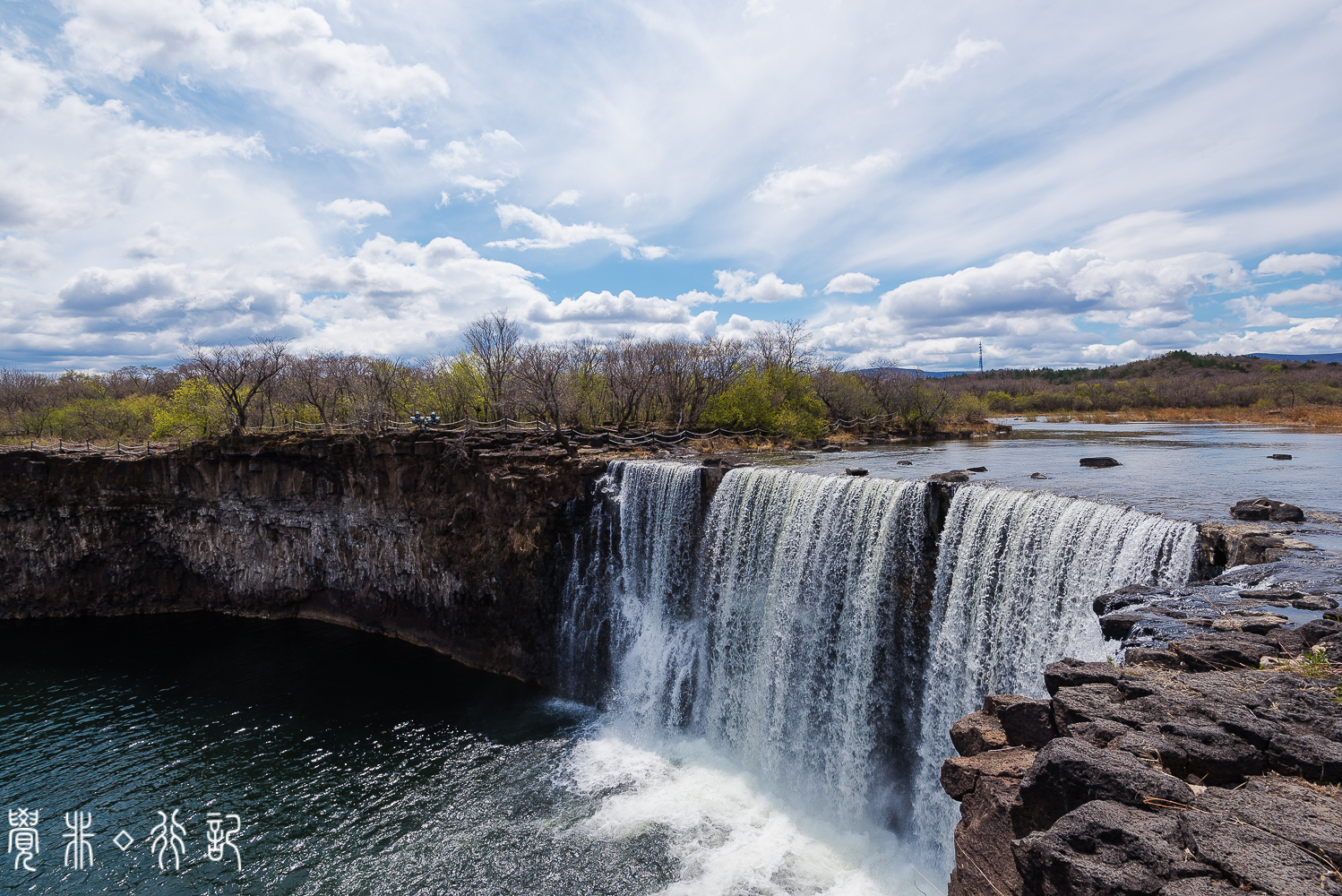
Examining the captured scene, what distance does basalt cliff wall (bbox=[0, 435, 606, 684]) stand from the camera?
26031 millimetres

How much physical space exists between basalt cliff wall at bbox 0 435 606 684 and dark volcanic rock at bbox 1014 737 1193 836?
2074cm

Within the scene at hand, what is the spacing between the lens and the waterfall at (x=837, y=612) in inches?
507

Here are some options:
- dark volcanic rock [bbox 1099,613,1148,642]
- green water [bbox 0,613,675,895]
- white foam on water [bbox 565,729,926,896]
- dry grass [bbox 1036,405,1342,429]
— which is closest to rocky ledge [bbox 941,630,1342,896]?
dark volcanic rock [bbox 1099,613,1148,642]

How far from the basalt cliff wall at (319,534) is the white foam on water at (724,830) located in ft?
26.4

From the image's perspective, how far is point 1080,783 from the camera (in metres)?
5.06

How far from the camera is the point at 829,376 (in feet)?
164

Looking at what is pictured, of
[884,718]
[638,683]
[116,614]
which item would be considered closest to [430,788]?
[638,683]

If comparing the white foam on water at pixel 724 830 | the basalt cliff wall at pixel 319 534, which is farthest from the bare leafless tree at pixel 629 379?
the white foam on water at pixel 724 830

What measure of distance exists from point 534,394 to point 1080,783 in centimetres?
3576

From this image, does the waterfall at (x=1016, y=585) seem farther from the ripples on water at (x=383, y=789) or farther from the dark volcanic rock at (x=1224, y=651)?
the ripples on water at (x=383, y=789)

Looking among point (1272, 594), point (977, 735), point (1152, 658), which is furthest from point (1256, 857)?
point (1272, 594)

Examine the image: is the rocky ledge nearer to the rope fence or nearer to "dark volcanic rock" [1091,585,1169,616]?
"dark volcanic rock" [1091,585,1169,616]

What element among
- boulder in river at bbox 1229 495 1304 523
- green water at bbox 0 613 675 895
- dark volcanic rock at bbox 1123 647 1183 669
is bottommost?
green water at bbox 0 613 675 895

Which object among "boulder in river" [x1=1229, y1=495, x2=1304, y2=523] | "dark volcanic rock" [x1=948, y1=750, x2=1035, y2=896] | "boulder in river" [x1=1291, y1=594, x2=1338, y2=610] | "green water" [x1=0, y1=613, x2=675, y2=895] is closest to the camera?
"dark volcanic rock" [x1=948, y1=750, x2=1035, y2=896]
